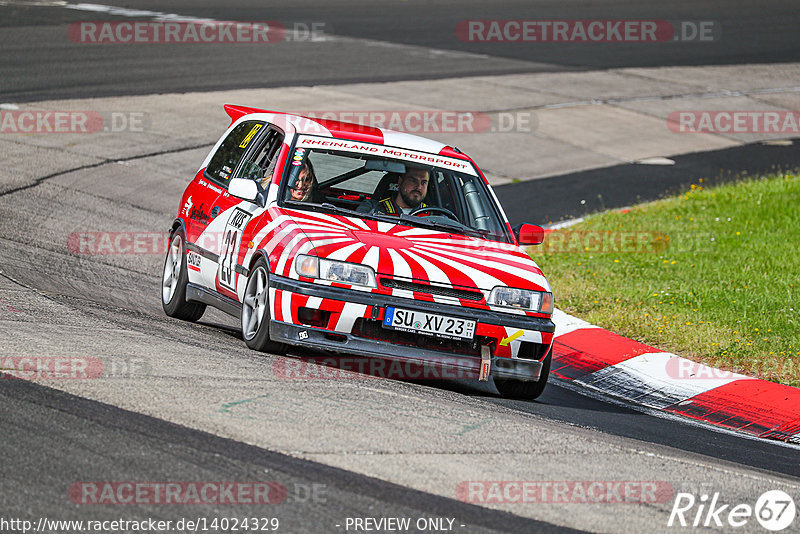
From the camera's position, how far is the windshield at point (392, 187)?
828cm

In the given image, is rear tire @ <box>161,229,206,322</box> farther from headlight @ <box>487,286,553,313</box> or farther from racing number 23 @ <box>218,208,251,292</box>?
headlight @ <box>487,286,553,313</box>

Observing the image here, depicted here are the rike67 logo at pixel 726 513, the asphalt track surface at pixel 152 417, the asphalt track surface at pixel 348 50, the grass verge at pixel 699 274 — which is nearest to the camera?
the asphalt track surface at pixel 152 417

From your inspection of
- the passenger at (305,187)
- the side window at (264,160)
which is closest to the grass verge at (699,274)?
the passenger at (305,187)

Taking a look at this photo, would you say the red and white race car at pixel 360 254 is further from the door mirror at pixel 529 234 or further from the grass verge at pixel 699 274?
the grass verge at pixel 699 274

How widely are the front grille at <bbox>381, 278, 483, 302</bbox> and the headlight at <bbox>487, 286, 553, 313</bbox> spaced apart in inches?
4.7

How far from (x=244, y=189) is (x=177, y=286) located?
4.72 ft

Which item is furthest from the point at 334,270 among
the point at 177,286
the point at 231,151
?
the point at 231,151

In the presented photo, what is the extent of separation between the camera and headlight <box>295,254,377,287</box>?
731cm

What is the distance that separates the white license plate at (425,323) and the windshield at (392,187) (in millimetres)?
1064

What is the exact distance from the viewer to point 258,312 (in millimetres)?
7668

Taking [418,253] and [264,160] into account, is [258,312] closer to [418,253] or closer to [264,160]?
[418,253]

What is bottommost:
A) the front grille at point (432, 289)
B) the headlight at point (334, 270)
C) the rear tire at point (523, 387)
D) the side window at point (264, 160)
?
the rear tire at point (523, 387)

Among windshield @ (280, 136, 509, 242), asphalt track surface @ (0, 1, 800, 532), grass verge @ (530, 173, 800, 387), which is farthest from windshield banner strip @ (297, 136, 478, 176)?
grass verge @ (530, 173, 800, 387)

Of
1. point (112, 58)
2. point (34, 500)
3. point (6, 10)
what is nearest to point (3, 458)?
point (34, 500)
